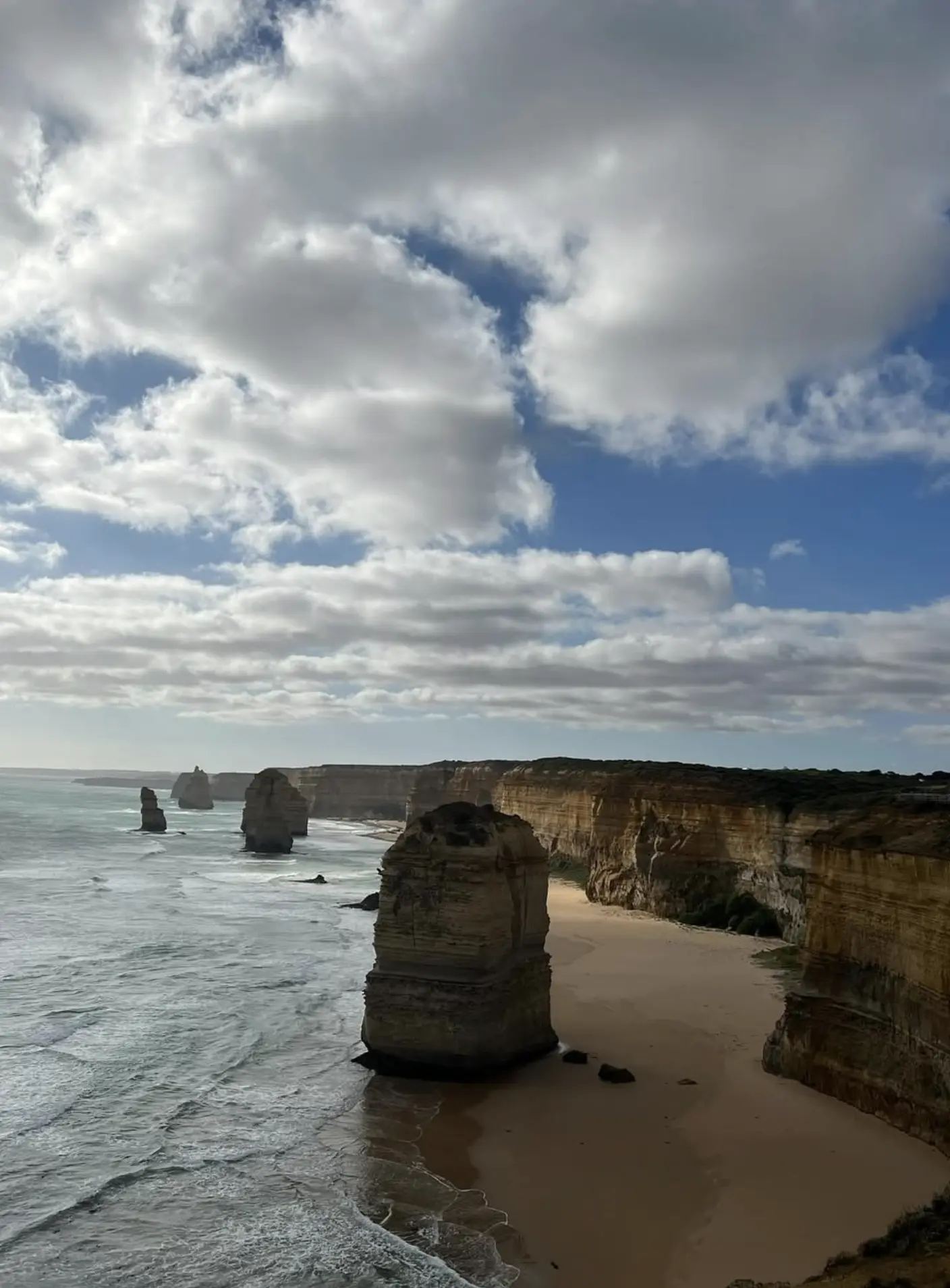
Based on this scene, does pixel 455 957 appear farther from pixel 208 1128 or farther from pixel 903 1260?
pixel 903 1260

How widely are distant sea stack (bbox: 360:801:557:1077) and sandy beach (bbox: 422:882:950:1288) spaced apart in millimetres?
960

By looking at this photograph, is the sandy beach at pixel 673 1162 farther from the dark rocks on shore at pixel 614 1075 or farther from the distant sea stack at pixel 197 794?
the distant sea stack at pixel 197 794

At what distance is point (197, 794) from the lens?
17712 centimetres

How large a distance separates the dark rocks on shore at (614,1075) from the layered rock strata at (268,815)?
220 feet

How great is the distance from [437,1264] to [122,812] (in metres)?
167

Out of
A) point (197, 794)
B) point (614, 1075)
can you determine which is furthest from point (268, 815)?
point (197, 794)

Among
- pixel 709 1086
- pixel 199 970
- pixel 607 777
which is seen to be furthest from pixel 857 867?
pixel 607 777

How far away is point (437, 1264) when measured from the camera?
38.6ft

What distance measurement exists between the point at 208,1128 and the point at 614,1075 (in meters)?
7.51

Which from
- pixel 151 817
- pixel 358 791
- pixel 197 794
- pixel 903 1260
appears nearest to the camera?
pixel 903 1260

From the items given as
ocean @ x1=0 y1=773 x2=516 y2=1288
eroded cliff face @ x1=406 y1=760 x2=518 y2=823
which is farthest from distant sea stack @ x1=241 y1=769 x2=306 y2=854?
ocean @ x1=0 y1=773 x2=516 y2=1288

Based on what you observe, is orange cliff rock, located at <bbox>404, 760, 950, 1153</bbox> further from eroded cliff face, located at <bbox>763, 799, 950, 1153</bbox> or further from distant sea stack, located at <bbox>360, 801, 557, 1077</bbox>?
distant sea stack, located at <bbox>360, 801, 557, 1077</bbox>

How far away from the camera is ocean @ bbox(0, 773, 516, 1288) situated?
12.1 metres

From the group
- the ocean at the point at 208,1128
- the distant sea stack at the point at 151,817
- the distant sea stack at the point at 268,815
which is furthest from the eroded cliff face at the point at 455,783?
the ocean at the point at 208,1128
